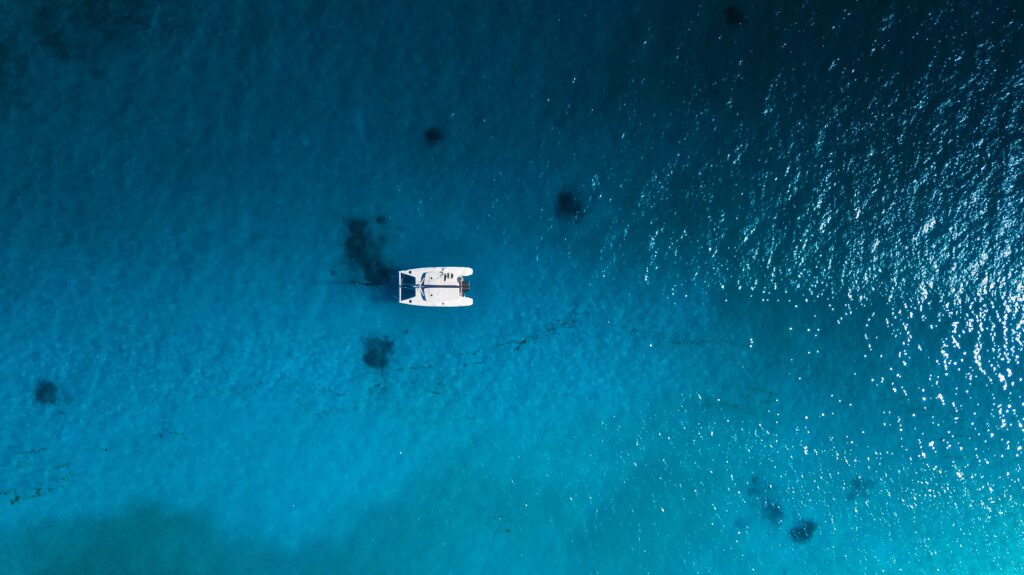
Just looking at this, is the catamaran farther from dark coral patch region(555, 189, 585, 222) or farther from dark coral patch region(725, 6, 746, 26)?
dark coral patch region(725, 6, 746, 26)

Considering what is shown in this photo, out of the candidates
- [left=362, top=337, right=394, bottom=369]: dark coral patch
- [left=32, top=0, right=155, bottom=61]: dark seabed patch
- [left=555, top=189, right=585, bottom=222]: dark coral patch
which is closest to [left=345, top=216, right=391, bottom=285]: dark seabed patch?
[left=362, top=337, right=394, bottom=369]: dark coral patch

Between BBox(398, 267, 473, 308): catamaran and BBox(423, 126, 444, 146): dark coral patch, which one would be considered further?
BBox(423, 126, 444, 146): dark coral patch

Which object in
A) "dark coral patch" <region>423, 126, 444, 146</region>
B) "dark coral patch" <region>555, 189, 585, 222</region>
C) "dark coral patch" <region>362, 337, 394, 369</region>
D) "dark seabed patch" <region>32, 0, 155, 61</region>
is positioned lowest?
"dark coral patch" <region>362, 337, 394, 369</region>

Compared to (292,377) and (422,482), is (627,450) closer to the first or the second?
(422,482)

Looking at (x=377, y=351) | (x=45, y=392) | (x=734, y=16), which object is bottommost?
(x=45, y=392)

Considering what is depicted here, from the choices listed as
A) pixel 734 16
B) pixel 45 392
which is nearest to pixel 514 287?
pixel 734 16

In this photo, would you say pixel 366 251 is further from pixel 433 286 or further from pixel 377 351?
pixel 377 351
